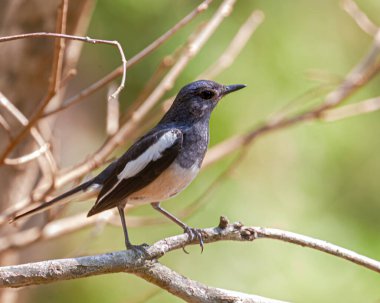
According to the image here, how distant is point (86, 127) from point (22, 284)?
465 cm

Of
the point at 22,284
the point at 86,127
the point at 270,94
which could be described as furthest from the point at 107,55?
the point at 22,284

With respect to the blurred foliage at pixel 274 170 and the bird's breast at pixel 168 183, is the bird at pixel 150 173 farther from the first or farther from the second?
the blurred foliage at pixel 274 170

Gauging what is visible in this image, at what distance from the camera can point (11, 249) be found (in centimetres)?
443

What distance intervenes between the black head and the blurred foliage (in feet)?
4.11

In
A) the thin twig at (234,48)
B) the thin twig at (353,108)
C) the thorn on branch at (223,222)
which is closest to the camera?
the thorn on branch at (223,222)

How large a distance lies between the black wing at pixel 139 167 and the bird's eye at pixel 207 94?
1.38 ft

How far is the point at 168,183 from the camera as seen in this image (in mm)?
4031

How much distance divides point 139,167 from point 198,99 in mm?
686

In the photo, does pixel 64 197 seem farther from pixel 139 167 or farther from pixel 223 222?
pixel 223 222

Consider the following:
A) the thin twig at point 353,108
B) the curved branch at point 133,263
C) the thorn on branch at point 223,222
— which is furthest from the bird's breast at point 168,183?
the thin twig at point 353,108

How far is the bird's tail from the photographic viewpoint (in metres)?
3.87

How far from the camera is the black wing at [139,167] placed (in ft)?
13.1

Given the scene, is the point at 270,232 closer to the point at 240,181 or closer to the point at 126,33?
the point at 240,181

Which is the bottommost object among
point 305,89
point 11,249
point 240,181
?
point 11,249
